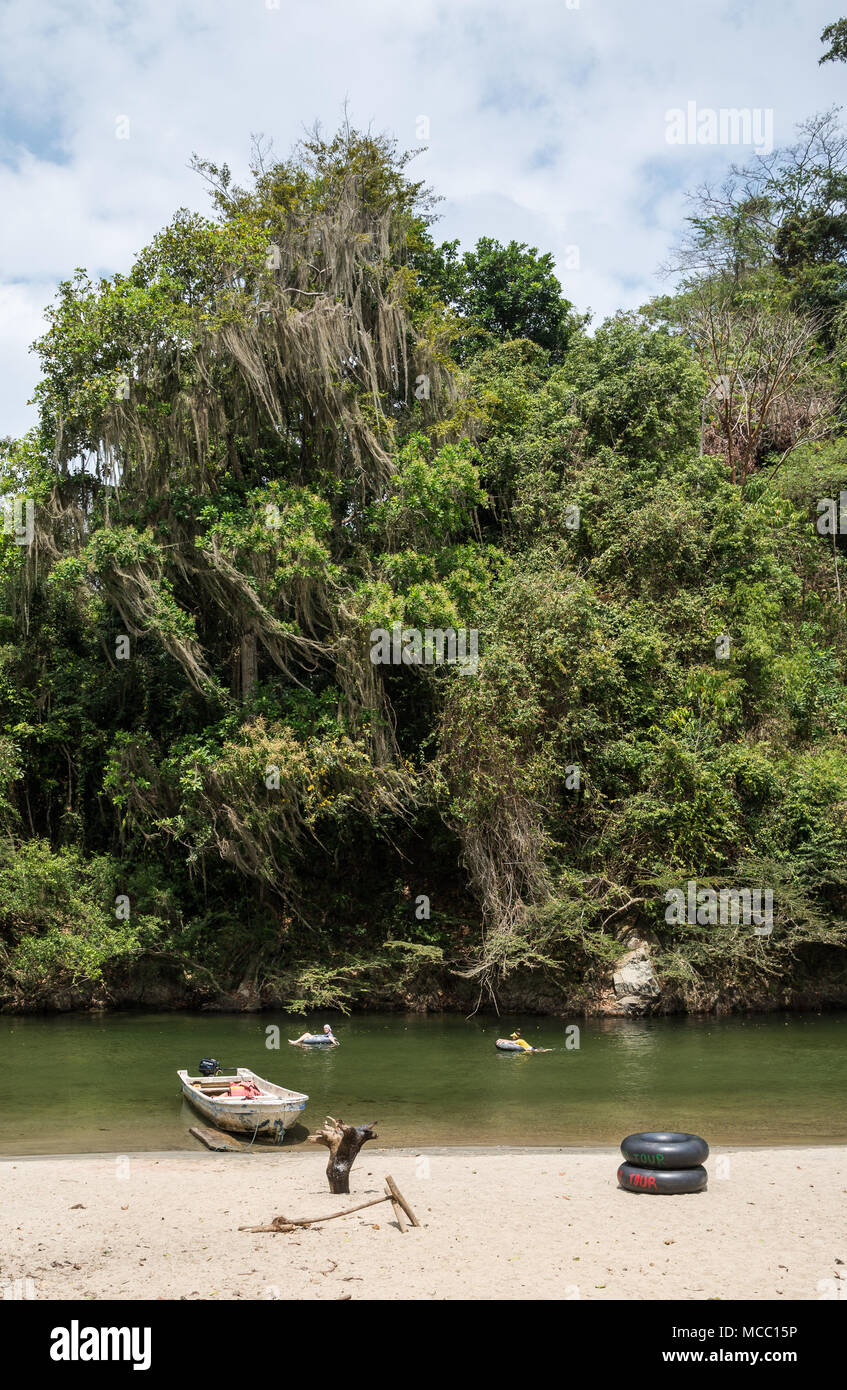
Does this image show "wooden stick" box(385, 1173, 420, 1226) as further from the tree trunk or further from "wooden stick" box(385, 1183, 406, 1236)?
the tree trunk

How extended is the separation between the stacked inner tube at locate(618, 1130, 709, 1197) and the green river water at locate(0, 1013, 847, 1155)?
223 centimetres

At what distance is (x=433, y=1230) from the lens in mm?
8812

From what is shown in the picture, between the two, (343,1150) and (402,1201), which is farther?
(343,1150)

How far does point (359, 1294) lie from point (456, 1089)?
8375 millimetres

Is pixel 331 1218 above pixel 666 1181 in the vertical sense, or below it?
above

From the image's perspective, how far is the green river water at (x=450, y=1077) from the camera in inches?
516

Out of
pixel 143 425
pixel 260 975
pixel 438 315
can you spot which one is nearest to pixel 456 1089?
pixel 260 975

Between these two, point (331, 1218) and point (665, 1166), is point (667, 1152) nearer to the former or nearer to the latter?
point (665, 1166)

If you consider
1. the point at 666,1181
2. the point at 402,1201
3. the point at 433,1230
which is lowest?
the point at 666,1181

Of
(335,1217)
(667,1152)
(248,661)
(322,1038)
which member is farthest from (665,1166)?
(248,661)

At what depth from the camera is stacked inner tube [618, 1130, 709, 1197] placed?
32.9 ft

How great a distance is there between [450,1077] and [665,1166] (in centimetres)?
631

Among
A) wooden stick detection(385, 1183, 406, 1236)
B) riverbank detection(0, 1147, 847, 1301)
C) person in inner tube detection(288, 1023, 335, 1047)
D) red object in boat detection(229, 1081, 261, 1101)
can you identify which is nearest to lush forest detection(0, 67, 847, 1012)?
person in inner tube detection(288, 1023, 335, 1047)
